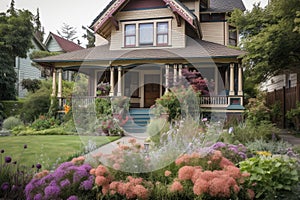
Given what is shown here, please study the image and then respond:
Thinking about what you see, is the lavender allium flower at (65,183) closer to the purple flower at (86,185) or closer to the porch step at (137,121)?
the purple flower at (86,185)

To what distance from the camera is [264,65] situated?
9.51 metres

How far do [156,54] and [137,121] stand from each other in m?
3.75

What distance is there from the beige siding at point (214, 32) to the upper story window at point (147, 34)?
3.44 meters

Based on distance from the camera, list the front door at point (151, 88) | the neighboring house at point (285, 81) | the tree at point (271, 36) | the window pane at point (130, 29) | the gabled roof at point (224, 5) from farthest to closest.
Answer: the gabled roof at point (224, 5) < the front door at point (151, 88) < the window pane at point (130, 29) < the neighboring house at point (285, 81) < the tree at point (271, 36)

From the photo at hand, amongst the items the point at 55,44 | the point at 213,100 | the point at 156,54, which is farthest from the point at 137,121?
the point at 55,44

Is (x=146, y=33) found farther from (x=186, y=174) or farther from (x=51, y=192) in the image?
(x=51, y=192)

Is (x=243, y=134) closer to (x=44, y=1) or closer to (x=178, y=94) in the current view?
(x=178, y=94)

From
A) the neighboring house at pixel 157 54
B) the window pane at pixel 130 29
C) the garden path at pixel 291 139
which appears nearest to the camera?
the garden path at pixel 291 139

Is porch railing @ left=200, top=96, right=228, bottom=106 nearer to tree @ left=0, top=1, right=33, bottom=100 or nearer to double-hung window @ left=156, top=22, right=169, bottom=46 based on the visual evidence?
double-hung window @ left=156, top=22, right=169, bottom=46

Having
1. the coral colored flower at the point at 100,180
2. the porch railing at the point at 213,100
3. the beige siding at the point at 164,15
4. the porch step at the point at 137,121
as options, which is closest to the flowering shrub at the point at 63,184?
the coral colored flower at the point at 100,180

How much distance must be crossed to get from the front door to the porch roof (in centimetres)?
219

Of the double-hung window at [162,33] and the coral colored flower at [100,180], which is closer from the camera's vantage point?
the coral colored flower at [100,180]

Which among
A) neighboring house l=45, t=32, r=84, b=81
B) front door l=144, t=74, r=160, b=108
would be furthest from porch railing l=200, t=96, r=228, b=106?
neighboring house l=45, t=32, r=84, b=81

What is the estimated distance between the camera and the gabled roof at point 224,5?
1577 centimetres
